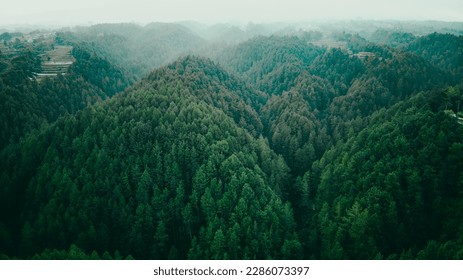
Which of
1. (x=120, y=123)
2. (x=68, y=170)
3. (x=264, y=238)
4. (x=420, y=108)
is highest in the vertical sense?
(x=420, y=108)

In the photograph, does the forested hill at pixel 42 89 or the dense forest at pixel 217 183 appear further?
the forested hill at pixel 42 89

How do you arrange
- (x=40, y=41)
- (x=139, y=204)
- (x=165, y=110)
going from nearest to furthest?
1. (x=139, y=204)
2. (x=165, y=110)
3. (x=40, y=41)

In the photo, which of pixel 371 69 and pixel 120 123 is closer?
pixel 120 123

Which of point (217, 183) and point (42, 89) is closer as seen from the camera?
point (217, 183)

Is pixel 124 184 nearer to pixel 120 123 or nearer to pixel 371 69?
pixel 120 123

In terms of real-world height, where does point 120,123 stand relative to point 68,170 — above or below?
above

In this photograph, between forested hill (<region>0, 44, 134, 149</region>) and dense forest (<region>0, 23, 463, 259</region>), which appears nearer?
dense forest (<region>0, 23, 463, 259</region>)

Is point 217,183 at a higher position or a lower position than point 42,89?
lower

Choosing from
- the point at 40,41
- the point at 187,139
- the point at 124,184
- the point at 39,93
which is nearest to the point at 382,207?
the point at 187,139

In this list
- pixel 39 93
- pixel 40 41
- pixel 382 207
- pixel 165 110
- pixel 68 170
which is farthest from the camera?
pixel 40 41
